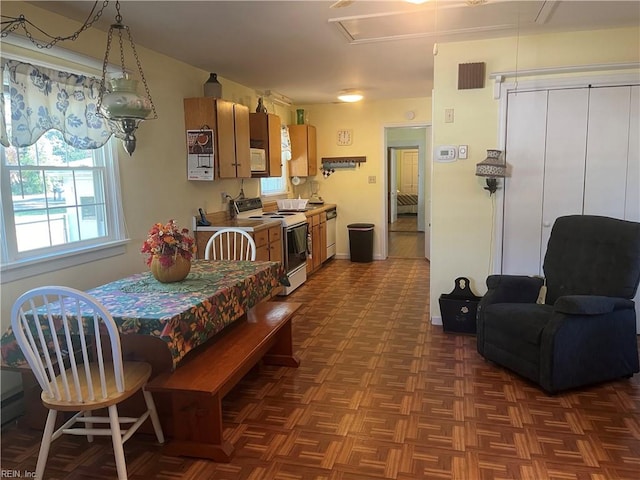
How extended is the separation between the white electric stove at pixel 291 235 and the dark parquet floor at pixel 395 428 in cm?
184

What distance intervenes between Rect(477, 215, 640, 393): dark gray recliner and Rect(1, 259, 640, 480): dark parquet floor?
144mm

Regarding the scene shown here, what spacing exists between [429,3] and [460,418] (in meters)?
2.53

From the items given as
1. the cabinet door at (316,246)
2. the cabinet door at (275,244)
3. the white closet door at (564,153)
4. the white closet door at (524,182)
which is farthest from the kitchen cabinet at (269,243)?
the white closet door at (564,153)

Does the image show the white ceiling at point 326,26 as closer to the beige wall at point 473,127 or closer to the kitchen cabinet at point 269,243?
the beige wall at point 473,127

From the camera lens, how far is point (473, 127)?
155 inches

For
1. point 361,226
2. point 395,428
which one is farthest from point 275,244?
point 395,428

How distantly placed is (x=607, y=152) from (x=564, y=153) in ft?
1.06

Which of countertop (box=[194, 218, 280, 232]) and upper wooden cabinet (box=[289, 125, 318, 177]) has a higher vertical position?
upper wooden cabinet (box=[289, 125, 318, 177])

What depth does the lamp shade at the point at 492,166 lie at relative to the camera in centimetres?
372

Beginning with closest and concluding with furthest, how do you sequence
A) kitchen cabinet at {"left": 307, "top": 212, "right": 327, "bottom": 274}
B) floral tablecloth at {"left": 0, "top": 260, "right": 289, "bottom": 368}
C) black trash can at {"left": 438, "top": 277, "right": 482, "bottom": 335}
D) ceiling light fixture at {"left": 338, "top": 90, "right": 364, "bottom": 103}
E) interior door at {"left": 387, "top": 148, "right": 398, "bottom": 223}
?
floral tablecloth at {"left": 0, "top": 260, "right": 289, "bottom": 368} → black trash can at {"left": 438, "top": 277, "right": 482, "bottom": 335} → ceiling light fixture at {"left": 338, "top": 90, "right": 364, "bottom": 103} → kitchen cabinet at {"left": 307, "top": 212, "right": 327, "bottom": 274} → interior door at {"left": 387, "top": 148, "right": 398, "bottom": 223}

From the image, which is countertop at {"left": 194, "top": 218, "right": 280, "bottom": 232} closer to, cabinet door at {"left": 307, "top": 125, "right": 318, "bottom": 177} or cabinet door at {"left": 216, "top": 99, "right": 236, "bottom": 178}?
cabinet door at {"left": 216, "top": 99, "right": 236, "bottom": 178}

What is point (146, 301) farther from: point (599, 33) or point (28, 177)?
point (599, 33)

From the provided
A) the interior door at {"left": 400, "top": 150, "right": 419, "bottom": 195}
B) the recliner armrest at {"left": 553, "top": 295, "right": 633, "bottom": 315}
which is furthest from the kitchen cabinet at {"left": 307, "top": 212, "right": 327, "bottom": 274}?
the interior door at {"left": 400, "top": 150, "right": 419, "bottom": 195}

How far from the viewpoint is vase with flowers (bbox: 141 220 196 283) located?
8.82 ft
